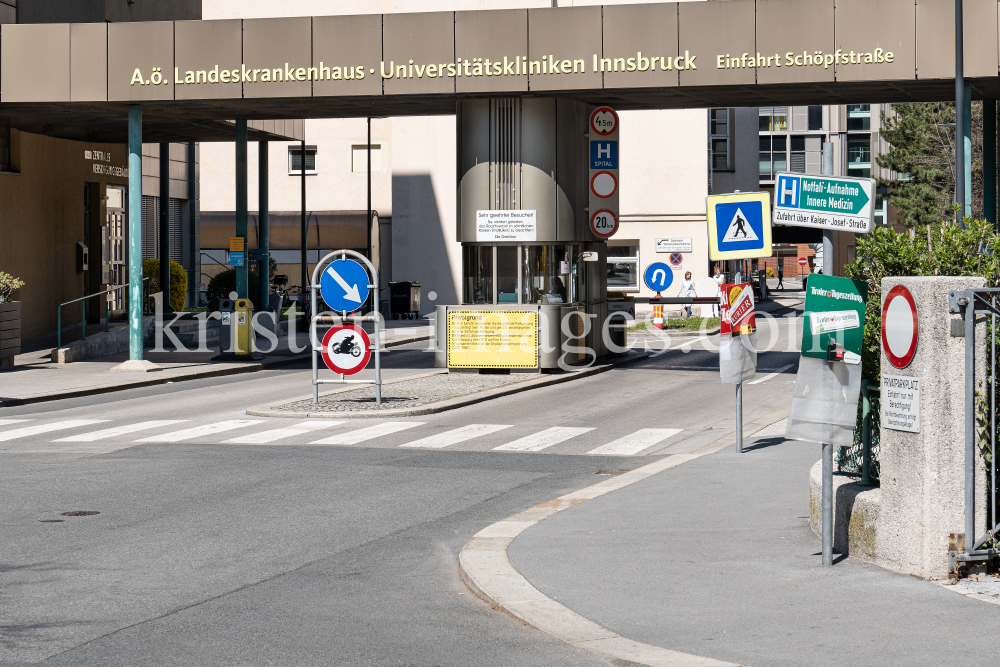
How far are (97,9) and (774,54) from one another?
19742mm

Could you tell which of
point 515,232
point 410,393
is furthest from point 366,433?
point 515,232

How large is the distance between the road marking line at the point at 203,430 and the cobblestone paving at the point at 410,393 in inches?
42.1

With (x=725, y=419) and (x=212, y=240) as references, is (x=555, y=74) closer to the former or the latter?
(x=725, y=419)

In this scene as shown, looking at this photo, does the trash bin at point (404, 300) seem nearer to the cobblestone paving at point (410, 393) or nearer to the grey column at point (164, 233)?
the grey column at point (164, 233)

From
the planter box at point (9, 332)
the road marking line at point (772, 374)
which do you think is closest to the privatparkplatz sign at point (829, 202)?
the road marking line at point (772, 374)

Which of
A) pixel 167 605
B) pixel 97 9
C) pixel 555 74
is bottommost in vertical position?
pixel 167 605

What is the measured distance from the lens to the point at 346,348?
18.3 meters

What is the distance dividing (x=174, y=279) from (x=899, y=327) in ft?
115

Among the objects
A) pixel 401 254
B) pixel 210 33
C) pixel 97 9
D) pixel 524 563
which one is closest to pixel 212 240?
pixel 401 254

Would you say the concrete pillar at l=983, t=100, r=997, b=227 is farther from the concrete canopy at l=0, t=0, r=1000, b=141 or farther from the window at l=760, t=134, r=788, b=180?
the window at l=760, t=134, r=788, b=180

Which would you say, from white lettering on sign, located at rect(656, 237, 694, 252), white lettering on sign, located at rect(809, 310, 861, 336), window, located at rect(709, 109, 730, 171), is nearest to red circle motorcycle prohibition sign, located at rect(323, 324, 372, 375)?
white lettering on sign, located at rect(809, 310, 861, 336)

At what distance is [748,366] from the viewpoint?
14430mm

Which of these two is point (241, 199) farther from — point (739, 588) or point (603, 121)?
point (739, 588)

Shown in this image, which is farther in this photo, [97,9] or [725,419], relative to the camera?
[97,9]
